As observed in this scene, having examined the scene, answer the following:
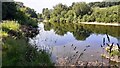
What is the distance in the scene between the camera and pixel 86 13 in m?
82.4

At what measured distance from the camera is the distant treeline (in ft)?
222

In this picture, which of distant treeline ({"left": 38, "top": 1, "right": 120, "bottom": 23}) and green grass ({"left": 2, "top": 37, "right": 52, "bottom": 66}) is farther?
distant treeline ({"left": 38, "top": 1, "right": 120, "bottom": 23})

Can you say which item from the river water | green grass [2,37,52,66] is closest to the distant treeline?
the river water

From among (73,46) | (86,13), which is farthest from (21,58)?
(86,13)

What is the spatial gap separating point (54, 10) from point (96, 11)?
108ft

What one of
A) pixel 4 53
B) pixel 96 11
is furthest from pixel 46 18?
pixel 4 53

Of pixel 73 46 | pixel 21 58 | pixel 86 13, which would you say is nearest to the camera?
pixel 21 58

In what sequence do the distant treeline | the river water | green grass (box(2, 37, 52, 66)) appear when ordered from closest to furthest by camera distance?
1. green grass (box(2, 37, 52, 66))
2. the river water
3. the distant treeline

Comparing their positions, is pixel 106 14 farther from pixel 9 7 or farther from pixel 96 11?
pixel 9 7

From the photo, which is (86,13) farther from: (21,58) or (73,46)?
(21,58)

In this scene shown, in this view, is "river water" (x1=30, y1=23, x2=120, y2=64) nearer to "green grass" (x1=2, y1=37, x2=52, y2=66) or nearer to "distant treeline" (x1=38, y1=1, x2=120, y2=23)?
"green grass" (x1=2, y1=37, x2=52, y2=66)

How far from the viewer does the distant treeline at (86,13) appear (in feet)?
222

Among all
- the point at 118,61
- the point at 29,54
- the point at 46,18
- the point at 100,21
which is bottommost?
the point at 46,18

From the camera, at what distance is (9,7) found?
35.0 meters
